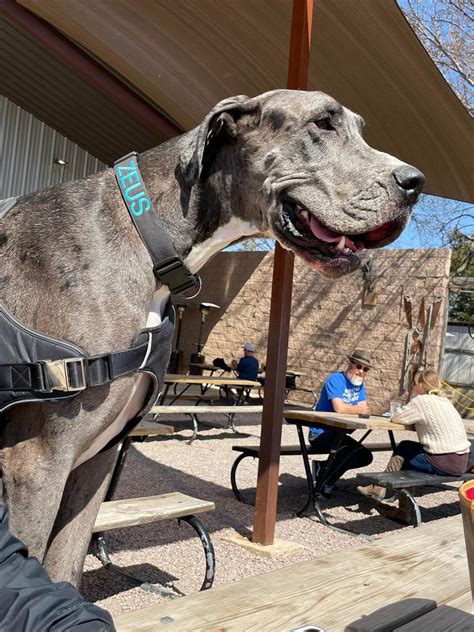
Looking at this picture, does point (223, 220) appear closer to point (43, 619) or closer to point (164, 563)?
point (43, 619)

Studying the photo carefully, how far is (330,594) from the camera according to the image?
5.09ft

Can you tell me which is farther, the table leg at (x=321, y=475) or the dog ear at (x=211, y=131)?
the table leg at (x=321, y=475)

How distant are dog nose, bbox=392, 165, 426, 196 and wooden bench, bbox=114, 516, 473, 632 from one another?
100cm

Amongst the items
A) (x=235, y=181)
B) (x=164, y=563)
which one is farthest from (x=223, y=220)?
(x=164, y=563)

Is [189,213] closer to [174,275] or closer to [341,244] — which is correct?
[174,275]

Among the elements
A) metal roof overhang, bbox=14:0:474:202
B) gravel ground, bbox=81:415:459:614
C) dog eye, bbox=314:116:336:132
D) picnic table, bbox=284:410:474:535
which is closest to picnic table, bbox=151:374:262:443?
gravel ground, bbox=81:415:459:614

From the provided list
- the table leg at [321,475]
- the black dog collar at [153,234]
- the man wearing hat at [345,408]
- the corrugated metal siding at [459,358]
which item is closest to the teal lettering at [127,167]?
the black dog collar at [153,234]

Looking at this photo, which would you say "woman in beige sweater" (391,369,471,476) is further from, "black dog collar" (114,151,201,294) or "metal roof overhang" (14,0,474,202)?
"black dog collar" (114,151,201,294)

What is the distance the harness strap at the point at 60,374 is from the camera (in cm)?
134

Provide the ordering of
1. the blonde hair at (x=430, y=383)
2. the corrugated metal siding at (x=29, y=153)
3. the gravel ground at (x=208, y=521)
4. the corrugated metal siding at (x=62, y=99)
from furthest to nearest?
1. the corrugated metal siding at (x=29, y=153)
2. the corrugated metal siding at (x=62, y=99)
3. the blonde hair at (x=430, y=383)
4. the gravel ground at (x=208, y=521)

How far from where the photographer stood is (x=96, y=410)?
1.41m

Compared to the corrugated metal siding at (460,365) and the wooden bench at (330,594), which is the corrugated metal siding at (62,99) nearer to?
the corrugated metal siding at (460,365)

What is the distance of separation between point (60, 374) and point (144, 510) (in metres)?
2.26

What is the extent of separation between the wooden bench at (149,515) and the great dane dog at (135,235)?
64.8 inches
